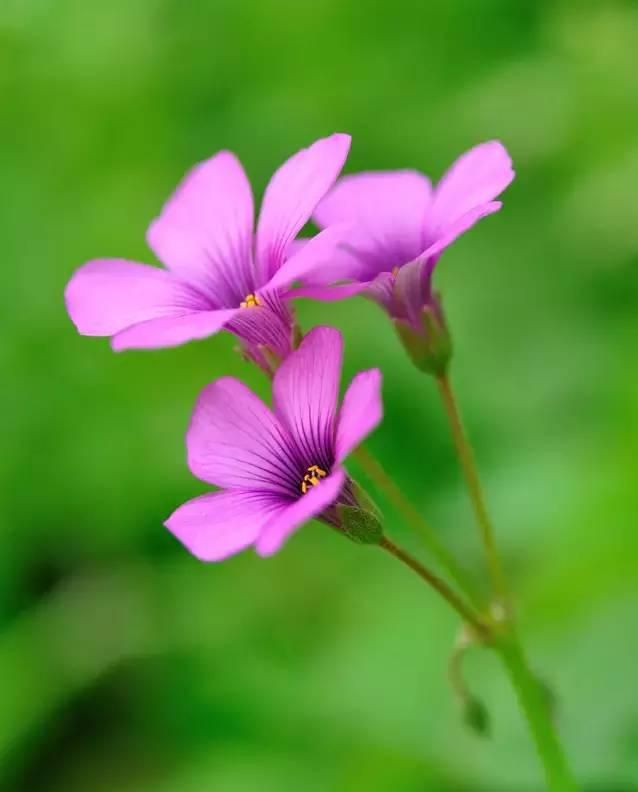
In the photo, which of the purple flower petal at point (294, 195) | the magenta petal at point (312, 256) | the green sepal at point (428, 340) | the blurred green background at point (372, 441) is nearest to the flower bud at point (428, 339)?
the green sepal at point (428, 340)

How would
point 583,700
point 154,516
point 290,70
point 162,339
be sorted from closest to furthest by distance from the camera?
1. point 162,339
2. point 583,700
3. point 154,516
4. point 290,70

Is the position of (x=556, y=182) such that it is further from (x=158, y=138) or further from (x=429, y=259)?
(x=429, y=259)

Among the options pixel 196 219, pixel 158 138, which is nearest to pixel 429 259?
pixel 196 219

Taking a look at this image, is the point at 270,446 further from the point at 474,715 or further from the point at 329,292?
the point at 474,715

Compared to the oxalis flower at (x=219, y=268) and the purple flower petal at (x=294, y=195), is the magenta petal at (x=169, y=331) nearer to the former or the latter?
the oxalis flower at (x=219, y=268)

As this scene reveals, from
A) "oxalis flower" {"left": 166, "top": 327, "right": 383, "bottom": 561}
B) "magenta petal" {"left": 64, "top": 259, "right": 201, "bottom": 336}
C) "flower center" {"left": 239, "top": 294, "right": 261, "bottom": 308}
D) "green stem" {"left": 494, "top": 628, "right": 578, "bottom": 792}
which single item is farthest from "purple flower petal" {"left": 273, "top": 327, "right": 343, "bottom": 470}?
"green stem" {"left": 494, "top": 628, "right": 578, "bottom": 792}

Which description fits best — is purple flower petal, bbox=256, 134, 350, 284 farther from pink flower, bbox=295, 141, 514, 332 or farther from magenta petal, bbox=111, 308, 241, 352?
magenta petal, bbox=111, 308, 241, 352

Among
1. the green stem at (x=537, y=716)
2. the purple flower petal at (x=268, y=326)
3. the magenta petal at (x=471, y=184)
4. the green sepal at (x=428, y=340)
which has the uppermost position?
the magenta petal at (x=471, y=184)
